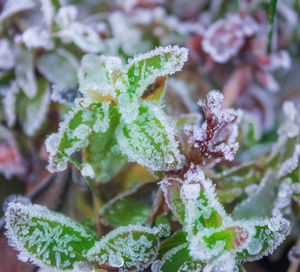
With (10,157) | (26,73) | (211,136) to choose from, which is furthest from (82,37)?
(211,136)

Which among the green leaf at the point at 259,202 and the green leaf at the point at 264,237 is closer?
the green leaf at the point at 264,237

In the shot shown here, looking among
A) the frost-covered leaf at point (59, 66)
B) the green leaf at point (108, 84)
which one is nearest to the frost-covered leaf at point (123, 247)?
the green leaf at point (108, 84)

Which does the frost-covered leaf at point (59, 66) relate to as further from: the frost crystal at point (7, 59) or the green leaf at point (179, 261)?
Answer: the green leaf at point (179, 261)

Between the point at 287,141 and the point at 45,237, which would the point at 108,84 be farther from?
the point at 287,141

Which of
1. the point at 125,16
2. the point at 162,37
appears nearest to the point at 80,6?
the point at 125,16

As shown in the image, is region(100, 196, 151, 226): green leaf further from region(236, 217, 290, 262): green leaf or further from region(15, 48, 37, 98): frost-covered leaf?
region(15, 48, 37, 98): frost-covered leaf

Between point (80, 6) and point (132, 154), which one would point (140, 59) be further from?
point (80, 6)
